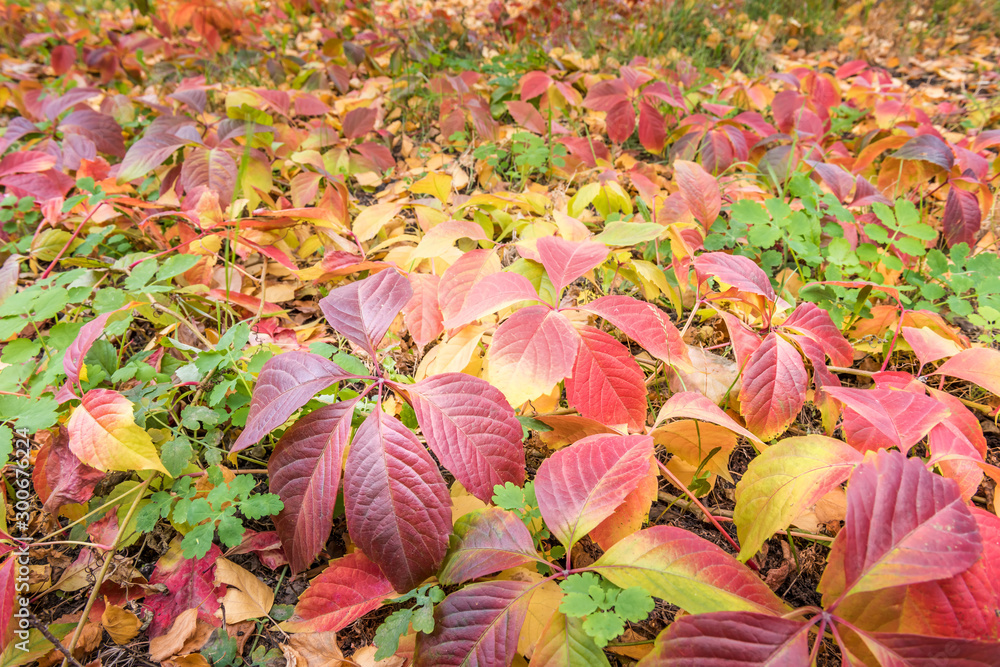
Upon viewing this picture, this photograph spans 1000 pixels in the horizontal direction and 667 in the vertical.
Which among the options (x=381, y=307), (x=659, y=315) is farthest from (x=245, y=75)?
(x=659, y=315)

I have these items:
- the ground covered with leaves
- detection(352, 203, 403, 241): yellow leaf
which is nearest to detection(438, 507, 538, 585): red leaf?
the ground covered with leaves

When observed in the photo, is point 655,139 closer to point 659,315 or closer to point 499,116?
point 499,116

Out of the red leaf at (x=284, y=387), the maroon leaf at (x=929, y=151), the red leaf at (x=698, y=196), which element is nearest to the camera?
the red leaf at (x=284, y=387)

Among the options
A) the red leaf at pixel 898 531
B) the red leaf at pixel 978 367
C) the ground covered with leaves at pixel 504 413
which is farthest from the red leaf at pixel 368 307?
the red leaf at pixel 978 367

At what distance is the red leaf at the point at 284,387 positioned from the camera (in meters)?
0.81

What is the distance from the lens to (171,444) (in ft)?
3.16

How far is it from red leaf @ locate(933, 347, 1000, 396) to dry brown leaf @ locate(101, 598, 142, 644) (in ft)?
5.50

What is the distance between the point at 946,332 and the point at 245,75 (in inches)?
135

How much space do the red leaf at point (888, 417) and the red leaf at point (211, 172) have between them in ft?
5.72

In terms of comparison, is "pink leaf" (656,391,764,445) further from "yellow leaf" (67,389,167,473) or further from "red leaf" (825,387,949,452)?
"yellow leaf" (67,389,167,473)

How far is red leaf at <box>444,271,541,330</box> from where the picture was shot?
90 cm

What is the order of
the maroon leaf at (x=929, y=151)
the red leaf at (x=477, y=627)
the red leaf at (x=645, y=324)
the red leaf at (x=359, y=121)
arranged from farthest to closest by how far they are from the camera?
the red leaf at (x=359, y=121), the maroon leaf at (x=929, y=151), the red leaf at (x=645, y=324), the red leaf at (x=477, y=627)

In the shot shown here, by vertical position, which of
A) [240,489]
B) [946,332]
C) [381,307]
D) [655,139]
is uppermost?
[655,139]

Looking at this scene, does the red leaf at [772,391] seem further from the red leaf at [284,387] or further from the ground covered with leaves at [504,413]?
the red leaf at [284,387]
